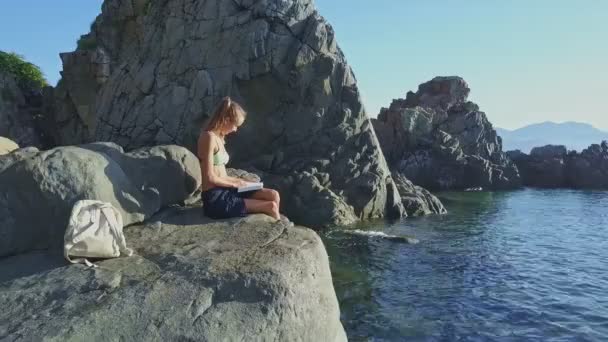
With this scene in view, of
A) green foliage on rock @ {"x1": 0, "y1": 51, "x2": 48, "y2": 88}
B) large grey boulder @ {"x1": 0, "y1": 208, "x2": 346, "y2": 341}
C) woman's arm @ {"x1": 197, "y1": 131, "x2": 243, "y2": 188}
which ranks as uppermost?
green foliage on rock @ {"x1": 0, "y1": 51, "x2": 48, "y2": 88}

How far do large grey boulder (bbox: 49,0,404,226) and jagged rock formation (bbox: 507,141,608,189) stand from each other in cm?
4302

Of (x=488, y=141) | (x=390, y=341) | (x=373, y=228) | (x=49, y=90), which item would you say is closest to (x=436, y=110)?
(x=488, y=141)

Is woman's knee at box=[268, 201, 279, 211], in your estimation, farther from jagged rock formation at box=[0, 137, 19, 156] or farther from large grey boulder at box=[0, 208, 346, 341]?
jagged rock formation at box=[0, 137, 19, 156]

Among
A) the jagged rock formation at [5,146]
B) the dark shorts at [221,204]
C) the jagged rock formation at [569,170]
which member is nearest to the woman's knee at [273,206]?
the dark shorts at [221,204]

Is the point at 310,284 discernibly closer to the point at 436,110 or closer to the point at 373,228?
the point at 373,228

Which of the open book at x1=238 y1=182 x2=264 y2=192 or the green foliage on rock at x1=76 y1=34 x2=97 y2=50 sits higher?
the green foliage on rock at x1=76 y1=34 x2=97 y2=50

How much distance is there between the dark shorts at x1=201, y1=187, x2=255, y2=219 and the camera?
1070cm

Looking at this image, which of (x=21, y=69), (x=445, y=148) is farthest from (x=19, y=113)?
(x=445, y=148)

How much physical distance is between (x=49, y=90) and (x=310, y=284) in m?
58.2

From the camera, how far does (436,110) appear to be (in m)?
76.5

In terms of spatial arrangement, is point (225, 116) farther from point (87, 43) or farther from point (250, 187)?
point (87, 43)

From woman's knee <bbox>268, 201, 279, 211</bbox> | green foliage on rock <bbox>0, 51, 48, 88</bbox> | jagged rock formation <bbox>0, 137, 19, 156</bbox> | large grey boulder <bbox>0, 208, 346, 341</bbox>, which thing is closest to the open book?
woman's knee <bbox>268, 201, 279, 211</bbox>

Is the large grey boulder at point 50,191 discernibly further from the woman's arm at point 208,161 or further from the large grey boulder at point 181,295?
the woman's arm at point 208,161

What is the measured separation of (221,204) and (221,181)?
0.49m
